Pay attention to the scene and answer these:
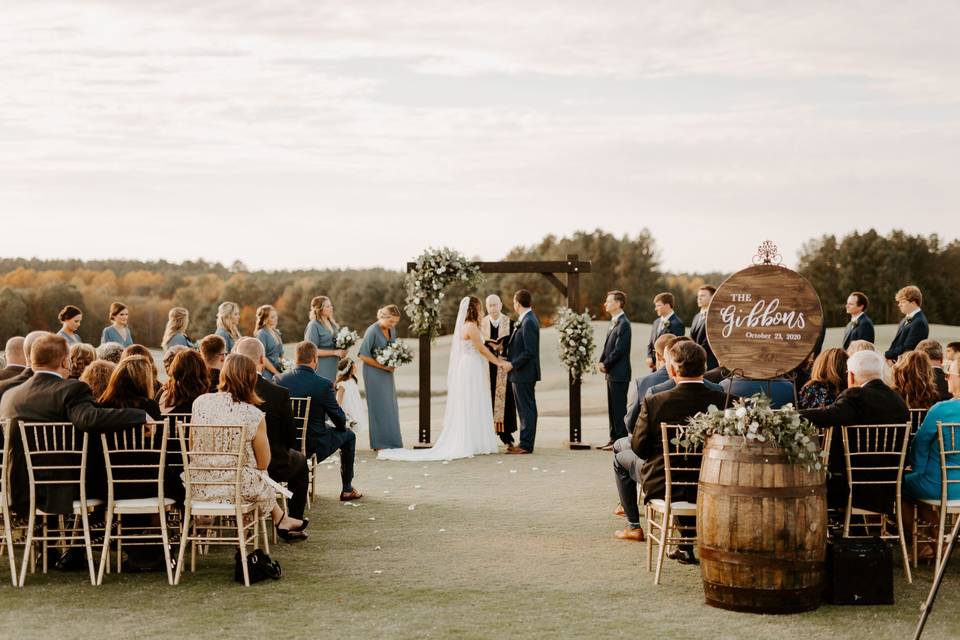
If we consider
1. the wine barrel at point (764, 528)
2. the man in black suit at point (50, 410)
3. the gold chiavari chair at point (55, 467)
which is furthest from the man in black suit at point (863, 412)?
the gold chiavari chair at point (55, 467)

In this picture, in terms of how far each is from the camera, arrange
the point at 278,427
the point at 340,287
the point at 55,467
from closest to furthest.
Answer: the point at 55,467, the point at 278,427, the point at 340,287

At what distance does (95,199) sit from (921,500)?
20.4 meters

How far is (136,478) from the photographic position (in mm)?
6383

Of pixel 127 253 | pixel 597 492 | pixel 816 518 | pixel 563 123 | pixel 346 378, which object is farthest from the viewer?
pixel 127 253

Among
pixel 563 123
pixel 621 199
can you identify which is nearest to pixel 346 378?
pixel 563 123

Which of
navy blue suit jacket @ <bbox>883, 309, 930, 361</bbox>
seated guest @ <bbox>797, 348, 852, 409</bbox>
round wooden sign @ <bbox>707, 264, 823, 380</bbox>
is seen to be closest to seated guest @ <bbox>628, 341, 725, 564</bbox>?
round wooden sign @ <bbox>707, 264, 823, 380</bbox>

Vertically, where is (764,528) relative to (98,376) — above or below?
below

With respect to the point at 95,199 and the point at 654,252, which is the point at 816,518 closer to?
the point at 95,199

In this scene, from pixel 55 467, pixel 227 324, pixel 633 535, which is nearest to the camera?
pixel 55 467

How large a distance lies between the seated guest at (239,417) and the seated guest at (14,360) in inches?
94.3

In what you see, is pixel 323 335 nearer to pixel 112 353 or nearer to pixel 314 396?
pixel 314 396

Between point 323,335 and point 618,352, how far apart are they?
3.55m

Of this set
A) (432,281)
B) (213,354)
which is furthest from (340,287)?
(213,354)

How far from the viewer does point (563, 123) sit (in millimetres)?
20406
